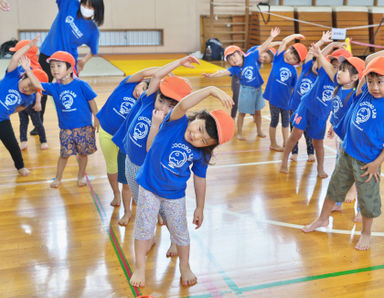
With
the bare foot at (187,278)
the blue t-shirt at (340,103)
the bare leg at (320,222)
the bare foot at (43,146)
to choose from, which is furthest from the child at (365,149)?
the bare foot at (43,146)

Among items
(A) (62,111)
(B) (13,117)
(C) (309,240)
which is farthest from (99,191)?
(B) (13,117)

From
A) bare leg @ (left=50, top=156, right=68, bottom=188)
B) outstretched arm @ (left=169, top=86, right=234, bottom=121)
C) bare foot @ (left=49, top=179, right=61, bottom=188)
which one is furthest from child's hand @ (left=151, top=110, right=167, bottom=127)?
bare foot @ (left=49, top=179, right=61, bottom=188)

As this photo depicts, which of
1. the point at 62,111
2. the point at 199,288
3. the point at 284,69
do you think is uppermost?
the point at 284,69

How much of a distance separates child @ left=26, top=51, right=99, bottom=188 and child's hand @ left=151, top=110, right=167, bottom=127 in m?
1.39

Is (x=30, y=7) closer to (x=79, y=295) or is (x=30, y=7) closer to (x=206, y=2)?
(x=206, y=2)

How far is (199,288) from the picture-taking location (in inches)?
101

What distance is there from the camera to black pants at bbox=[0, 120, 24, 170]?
13.7ft

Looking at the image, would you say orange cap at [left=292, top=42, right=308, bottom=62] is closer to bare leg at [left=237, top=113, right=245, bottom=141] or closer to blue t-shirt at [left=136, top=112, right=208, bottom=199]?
bare leg at [left=237, top=113, right=245, bottom=141]

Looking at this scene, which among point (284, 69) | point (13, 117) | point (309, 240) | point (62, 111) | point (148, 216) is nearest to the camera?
point (148, 216)

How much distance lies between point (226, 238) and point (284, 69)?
236 centimetres

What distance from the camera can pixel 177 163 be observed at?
228 centimetres

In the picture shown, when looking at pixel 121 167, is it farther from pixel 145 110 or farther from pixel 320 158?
pixel 320 158

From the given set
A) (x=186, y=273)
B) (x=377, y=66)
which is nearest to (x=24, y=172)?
(x=186, y=273)

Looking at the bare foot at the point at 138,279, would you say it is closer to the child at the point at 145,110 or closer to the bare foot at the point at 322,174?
the child at the point at 145,110
